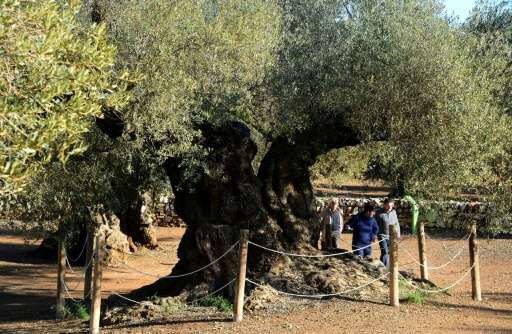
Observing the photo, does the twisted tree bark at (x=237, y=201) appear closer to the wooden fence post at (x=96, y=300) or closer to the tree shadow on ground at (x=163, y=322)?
the tree shadow on ground at (x=163, y=322)

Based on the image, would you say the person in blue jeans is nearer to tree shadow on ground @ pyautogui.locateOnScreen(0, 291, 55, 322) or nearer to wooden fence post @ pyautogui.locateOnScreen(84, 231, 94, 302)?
wooden fence post @ pyautogui.locateOnScreen(84, 231, 94, 302)

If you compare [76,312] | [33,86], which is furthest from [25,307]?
[33,86]

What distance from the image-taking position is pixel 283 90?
1077 centimetres

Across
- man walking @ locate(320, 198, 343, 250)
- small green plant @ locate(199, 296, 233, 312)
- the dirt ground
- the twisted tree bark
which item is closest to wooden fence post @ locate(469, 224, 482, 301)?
the dirt ground

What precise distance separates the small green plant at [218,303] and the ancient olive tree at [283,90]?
39cm

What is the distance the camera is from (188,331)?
392 inches

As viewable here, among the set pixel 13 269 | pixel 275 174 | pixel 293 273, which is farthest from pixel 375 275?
pixel 13 269

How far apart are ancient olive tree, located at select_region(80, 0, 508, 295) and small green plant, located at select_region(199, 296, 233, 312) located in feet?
1.29

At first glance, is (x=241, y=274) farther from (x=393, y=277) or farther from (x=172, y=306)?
(x=393, y=277)

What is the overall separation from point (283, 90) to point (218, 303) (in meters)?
3.66

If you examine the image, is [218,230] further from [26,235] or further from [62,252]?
[26,235]

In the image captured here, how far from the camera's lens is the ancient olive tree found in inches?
396

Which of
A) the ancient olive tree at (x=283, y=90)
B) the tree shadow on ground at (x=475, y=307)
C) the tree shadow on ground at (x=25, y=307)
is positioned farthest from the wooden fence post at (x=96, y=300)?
A: the tree shadow on ground at (x=475, y=307)

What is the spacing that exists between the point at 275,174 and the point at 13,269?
1043 centimetres
